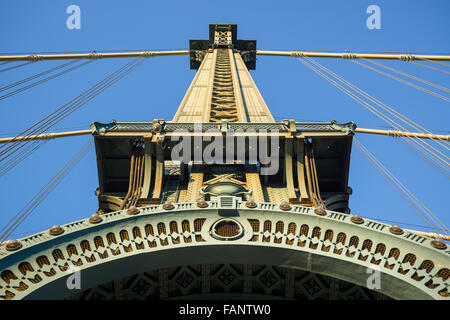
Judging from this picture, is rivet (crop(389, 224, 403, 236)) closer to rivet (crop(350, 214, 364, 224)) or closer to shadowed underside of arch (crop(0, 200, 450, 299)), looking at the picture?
shadowed underside of arch (crop(0, 200, 450, 299))

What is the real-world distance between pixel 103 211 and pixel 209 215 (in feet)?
36.9

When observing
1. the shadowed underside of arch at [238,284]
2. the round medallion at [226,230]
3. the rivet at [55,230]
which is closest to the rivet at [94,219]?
the rivet at [55,230]

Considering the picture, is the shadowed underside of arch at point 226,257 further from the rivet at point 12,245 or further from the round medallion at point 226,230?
the rivet at point 12,245

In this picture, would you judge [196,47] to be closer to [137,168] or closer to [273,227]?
[137,168]

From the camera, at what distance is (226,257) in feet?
44.2

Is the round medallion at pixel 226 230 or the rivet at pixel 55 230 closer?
the rivet at pixel 55 230

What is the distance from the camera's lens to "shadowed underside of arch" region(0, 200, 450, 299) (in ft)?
38.8

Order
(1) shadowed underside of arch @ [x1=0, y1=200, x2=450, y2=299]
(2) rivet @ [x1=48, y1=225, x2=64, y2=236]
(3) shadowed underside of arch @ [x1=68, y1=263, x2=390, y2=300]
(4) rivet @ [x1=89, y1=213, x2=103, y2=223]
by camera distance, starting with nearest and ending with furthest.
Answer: (1) shadowed underside of arch @ [x1=0, y1=200, x2=450, y2=299], (2) rivet @ [x1=48, y1=225, x2=64, y2=236], (4) rivet @ [x1=89, y1=213, x2=103, y2=223], (3) shadowed underside of arch @ [x1=68, y1=263, x2=390, y2=300]

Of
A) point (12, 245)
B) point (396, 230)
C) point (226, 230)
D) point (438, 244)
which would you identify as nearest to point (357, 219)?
point (396, 230)

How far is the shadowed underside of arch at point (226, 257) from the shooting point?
1184 centimetres

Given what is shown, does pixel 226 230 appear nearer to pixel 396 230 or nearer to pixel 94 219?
pixel 94 219

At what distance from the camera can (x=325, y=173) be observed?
1017 inches

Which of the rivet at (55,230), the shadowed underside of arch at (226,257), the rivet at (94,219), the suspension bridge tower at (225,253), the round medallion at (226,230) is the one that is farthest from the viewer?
the rivet at (94,219)

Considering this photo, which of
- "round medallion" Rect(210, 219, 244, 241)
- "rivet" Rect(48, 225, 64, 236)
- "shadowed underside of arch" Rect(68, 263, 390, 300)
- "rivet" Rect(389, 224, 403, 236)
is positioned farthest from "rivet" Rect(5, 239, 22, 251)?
"rivet" Rect(389, 224, 403, 236)
